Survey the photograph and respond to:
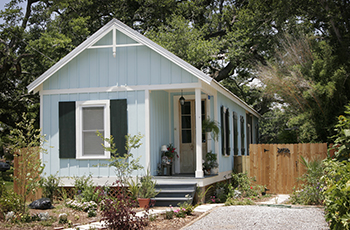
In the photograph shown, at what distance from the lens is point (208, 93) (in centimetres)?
1184

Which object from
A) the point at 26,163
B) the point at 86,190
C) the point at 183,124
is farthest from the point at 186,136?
the point at 26,163

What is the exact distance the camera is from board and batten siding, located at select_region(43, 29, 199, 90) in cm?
1077

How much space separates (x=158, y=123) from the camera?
11609mm

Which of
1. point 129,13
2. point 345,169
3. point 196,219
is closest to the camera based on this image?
point 345,169

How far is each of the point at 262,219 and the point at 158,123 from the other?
4.67m

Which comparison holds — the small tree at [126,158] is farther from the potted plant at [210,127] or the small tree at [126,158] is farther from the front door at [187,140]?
the front door at [187,140]

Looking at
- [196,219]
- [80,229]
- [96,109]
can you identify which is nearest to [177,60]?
[96,109]

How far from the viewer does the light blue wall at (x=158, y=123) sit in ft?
36.5

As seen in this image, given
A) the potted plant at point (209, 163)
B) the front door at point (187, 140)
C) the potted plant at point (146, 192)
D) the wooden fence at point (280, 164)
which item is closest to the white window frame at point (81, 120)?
the potted plant at point (146, 192)

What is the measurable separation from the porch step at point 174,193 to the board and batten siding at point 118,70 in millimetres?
2798

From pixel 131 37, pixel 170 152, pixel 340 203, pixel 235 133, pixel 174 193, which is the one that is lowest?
pixel 174 193

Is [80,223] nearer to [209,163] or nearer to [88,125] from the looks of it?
[88,125]

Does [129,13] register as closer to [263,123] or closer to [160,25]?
[160,25]

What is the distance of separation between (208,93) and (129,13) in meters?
12.5
